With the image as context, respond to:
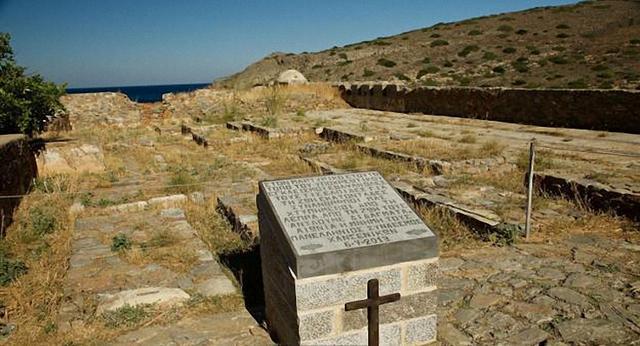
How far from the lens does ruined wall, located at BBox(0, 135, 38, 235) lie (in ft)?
21.1

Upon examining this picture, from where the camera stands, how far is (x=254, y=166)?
10.7 m

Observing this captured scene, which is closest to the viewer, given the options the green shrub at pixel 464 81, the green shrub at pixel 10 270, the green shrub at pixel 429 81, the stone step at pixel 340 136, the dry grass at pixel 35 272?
the dry grass at pixel 35 272

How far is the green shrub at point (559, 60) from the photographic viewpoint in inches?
1089

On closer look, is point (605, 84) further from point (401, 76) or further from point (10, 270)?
point (10, 270)

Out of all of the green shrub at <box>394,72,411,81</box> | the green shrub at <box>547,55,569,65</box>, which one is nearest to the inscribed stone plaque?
the green shrub at <box>547,55,569,65</box>

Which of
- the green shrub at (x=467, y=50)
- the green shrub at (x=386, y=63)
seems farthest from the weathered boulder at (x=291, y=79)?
the green shrub at (x=467, y=50)

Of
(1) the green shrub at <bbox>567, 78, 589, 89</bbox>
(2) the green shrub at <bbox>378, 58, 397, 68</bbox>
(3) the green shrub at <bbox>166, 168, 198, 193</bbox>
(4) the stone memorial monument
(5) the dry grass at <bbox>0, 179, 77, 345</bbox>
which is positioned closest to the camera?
(4) the stone memorial monument

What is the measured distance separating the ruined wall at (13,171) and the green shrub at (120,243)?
1.66m

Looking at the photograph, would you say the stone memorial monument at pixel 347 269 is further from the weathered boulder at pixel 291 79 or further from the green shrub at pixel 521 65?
the green shrub at pixel 521 65

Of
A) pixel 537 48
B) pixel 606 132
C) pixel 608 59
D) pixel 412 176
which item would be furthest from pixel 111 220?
pixel 537 48

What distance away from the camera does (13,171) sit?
24.4 feet

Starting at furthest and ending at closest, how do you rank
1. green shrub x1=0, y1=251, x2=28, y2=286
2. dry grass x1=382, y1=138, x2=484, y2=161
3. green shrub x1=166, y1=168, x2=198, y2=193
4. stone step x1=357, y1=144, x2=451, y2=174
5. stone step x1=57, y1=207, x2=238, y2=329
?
dry grass x1=382, y1=138, x2=484, y2=161, stone step x1=357, y1=144, x2=451, y2=174, green shrub x1=166, y1=168, x2=198, y2=193, green shrub x1=0, y1=251, x2=28, y2=286, stone step x1=57, y1=207, x2=238, y2=329

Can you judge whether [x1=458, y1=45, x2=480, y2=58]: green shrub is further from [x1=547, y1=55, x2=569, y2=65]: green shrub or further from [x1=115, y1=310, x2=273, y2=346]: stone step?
[x1=115, y1=310, x2=273, y2=346]: stone step

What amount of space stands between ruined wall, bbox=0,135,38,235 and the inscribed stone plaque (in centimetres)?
451
